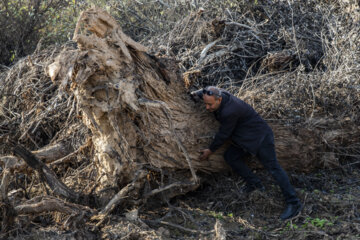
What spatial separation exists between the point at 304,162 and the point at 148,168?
2186 mm

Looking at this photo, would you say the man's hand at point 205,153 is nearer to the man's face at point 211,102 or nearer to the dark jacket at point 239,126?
the dark jacket at point 239,126

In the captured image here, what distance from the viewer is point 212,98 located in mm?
4918

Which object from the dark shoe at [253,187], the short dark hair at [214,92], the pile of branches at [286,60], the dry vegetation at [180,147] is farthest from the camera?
the pile of branches at [286,60]

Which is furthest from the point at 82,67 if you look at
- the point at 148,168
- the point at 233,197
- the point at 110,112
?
the point at 233,197

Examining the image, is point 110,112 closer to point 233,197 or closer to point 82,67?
point 82,67

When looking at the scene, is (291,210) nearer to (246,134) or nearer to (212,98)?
(246,134)

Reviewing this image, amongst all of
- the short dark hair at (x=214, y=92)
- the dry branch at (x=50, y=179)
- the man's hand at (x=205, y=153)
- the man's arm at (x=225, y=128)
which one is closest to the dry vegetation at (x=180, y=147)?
the dry branch at (x=50, y=179)

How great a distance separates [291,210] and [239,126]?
46.1 inches

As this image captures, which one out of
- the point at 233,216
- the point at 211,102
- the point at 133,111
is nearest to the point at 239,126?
the point at 211,102

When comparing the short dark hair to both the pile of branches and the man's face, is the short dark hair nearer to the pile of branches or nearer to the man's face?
the man's face

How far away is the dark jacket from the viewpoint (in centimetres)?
495

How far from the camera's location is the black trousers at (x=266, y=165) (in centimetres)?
496

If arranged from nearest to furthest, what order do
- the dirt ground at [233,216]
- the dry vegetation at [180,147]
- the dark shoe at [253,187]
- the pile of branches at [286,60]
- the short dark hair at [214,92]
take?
the dirt ground at [233,216] < the dry vegetation at [180,147] < the short dark hair at [214,92] < the dark shoe at [253,187] < the pile of branches at [286,60]

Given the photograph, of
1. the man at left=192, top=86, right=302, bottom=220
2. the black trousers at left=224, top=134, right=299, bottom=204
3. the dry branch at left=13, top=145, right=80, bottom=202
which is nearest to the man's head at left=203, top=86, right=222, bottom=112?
the man at left=192, top=86, right=302, bottom=220
